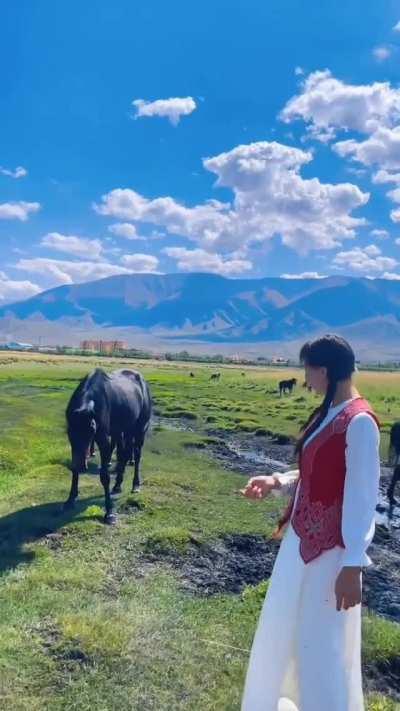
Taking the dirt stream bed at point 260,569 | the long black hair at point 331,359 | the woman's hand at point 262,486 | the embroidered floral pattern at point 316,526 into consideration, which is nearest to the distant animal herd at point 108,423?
the dirt stream bed at point 260,569

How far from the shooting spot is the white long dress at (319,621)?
3955 mm

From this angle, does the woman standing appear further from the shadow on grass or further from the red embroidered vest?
the shadow on grass

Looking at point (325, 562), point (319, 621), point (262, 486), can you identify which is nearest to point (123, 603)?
point (262, 486)

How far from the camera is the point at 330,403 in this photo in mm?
4301

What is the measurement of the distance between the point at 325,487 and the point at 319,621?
2.72 feet

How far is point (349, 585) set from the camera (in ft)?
12.8

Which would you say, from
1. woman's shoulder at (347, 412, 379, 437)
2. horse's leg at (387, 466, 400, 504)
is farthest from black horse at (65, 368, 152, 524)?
woman's shoulder at (347, 412, 379, 437)

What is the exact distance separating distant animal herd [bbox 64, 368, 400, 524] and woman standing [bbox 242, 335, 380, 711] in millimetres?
6621

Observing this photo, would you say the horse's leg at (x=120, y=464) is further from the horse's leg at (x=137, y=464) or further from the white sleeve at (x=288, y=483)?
the white sleeve at (x=288, y=483)

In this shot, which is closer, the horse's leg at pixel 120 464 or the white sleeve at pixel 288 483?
the white sleeve at pixel 288 483

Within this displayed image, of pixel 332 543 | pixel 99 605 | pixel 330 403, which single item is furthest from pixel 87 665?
pixel 330 403

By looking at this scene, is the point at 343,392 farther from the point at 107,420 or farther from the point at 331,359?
the point at 107,420

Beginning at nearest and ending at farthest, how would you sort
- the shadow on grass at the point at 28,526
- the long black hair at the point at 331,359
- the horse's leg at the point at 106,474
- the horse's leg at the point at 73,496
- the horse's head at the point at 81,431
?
1. the long black hair at the point at 331,359
2. the shadow on grass at the point at 28,526
3. the horse's head at the point at 81,431
4. the horse's leg at the point at 106,474
5. the horse's leg at the point at 73,496

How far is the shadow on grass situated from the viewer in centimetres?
876
